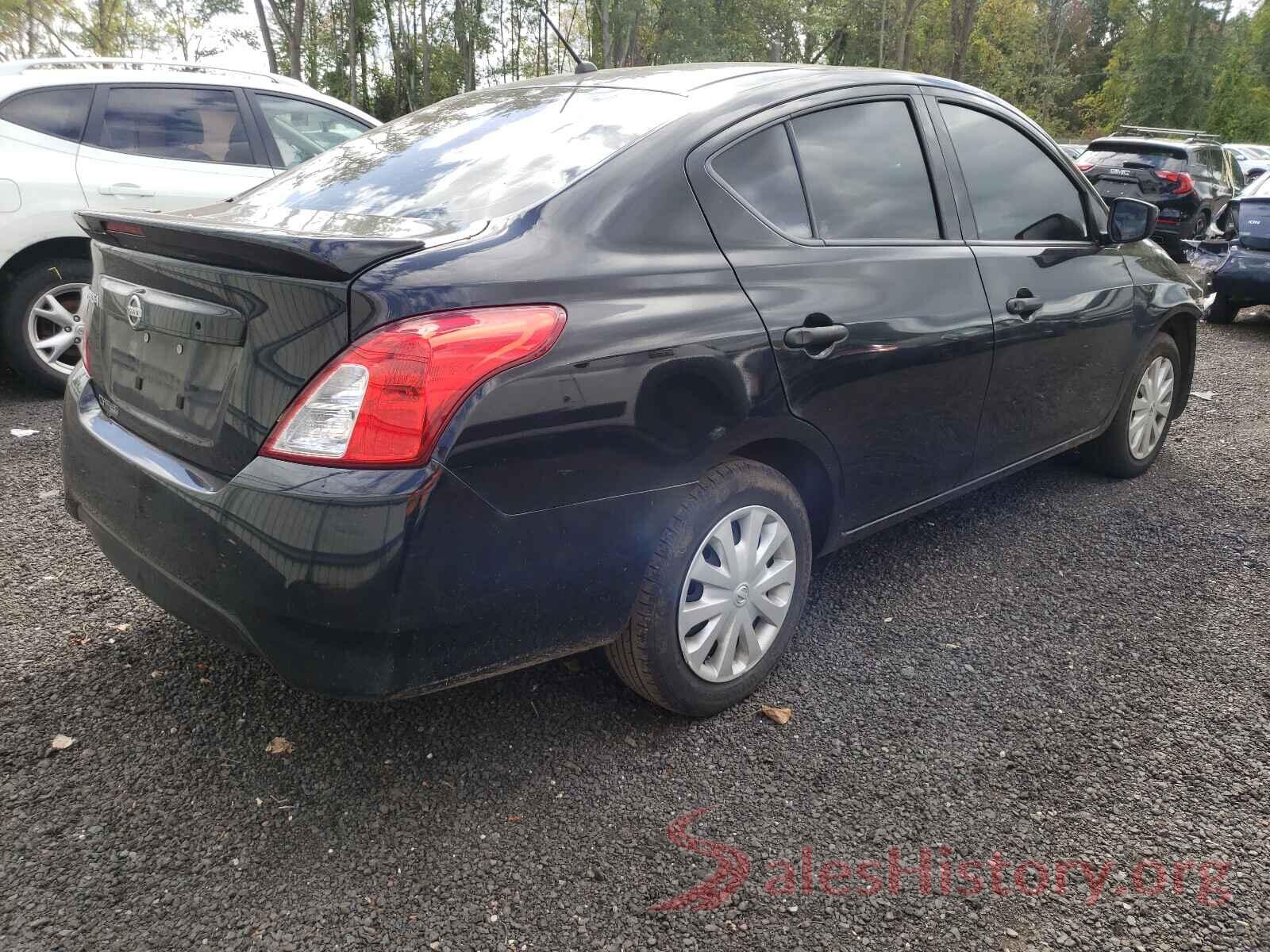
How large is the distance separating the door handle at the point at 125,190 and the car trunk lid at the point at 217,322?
3464mm

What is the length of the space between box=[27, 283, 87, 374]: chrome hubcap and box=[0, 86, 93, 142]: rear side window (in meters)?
0.85

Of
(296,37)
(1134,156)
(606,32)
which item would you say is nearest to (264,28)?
(296,37)

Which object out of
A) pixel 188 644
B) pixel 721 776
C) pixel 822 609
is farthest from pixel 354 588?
pixel 822 609

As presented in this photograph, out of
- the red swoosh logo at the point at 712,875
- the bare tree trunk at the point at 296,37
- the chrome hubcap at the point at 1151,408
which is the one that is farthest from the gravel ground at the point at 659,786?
the bare tree trunk at the point at 296,37

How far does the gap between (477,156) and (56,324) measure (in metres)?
3.94

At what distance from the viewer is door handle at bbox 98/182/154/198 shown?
5461 mm

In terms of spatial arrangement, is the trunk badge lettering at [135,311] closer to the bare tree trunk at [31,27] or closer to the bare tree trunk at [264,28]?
the bare tree trunk at [264,28]

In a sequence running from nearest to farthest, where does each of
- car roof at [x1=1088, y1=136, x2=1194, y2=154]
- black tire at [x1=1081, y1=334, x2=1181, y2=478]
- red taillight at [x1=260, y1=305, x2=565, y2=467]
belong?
red taillight at [x1=260, y1=305, x2=565, y2=467] < black tire at [x1=1081, y1=334, x2=1181, y2=478] < car roof at [x1=1088, y1=136, x2=1194, y2=154]

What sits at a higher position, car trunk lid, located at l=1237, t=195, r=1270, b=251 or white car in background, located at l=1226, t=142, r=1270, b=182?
white car in background, located at l=1226, t=142, r=1270, b=182

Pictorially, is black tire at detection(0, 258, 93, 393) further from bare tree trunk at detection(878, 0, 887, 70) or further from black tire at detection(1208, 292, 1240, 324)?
bare tree trunk at detection(878, 0, 887, 70)

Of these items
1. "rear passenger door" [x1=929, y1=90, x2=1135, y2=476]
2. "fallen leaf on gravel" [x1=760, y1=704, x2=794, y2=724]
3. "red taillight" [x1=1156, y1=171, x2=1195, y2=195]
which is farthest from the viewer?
"red taillight" [x1=1156, y1=171, x2=1195, y2=195]

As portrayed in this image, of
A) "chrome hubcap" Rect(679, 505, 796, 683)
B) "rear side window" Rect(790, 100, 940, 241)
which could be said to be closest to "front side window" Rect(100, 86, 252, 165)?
"rear side window" Rect(790, 100, 940, 241)

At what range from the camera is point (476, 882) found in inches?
81.7

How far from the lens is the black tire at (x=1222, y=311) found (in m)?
9.30
